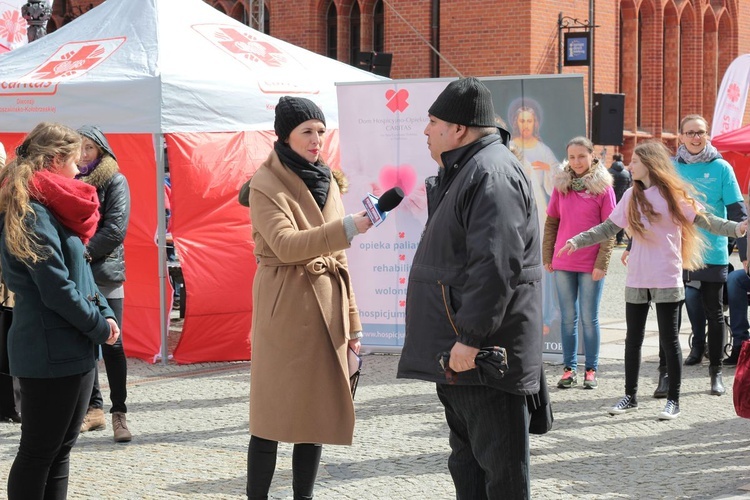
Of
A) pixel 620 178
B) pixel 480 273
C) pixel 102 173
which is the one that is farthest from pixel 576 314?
pixel 620 178

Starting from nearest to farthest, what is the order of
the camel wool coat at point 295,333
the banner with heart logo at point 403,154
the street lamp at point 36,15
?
1. the camel wool coat at point 295,333
2. the banner with heart logo at point 403,154
3. the street lamp at point 36,15

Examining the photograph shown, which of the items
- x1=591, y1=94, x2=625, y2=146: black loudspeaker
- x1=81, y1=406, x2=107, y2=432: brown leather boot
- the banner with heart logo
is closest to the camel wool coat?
x1=81, y1=406, x2=107, y2=432: brown leather boot

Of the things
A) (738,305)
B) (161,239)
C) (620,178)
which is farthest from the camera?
(620,178)

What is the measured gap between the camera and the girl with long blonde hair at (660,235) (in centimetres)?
699

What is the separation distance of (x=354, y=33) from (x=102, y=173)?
1875 centimetres

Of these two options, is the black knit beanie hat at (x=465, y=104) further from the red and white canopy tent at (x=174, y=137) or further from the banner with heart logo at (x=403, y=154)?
the red and white canopy tent at (x=174, y=137)

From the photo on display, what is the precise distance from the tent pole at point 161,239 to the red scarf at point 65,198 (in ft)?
16.1

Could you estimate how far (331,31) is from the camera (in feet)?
81.6

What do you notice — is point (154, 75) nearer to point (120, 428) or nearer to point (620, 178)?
point (120, 428)

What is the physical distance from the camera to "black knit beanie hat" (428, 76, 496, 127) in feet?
12.1

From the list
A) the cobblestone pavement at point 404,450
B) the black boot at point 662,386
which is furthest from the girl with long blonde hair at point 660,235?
the black boot at point 662,386

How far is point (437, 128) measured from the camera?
12.3 feet

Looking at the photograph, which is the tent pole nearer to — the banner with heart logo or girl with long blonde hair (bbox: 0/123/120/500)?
the banner with heart logo

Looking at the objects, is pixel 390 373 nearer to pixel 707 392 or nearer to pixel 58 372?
pixel 707 392
